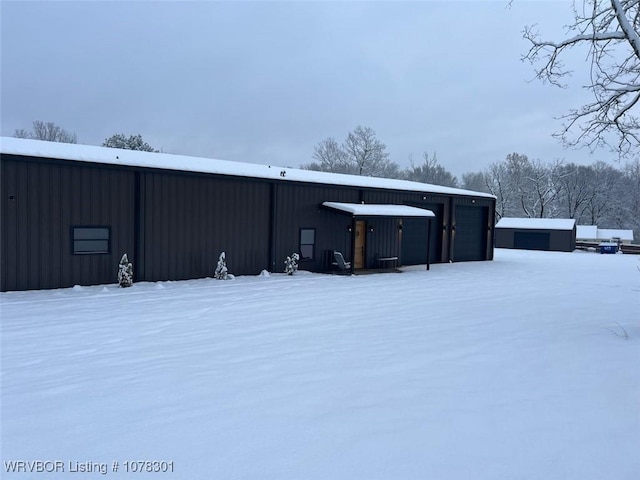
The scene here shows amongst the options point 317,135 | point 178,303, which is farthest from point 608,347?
point 317,135

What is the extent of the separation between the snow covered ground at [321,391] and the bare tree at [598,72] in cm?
366

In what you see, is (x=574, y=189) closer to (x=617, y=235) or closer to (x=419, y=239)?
(x=617, y=235)

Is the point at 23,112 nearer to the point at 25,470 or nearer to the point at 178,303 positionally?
the point at 178,303

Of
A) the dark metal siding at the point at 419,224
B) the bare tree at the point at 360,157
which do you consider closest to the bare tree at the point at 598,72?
the dark metal siding at the point at 419,224

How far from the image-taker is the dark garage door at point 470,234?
2294 centimetres

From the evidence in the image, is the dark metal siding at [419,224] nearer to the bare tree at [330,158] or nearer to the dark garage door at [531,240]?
the dark garage door at [531,240]

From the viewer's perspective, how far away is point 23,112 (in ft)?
155

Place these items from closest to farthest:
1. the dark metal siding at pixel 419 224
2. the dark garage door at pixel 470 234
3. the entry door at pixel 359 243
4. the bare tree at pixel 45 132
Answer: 1. the entry door at pixel 359 243
2. the dark metal siding at pixel 419 224
3. the dark garage door at pixel 470 234
4. the bare tree at pixel 45 132

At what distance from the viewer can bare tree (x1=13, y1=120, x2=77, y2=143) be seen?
46.2 meters

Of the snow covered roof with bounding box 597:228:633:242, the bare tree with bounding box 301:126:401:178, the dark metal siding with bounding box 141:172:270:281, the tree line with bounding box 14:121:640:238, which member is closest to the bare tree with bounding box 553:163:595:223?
the tree line with bounding box 14:121:640:238

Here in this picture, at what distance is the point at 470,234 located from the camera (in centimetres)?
2358

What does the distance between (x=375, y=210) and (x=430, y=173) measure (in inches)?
1656

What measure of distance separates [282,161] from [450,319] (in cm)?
5703

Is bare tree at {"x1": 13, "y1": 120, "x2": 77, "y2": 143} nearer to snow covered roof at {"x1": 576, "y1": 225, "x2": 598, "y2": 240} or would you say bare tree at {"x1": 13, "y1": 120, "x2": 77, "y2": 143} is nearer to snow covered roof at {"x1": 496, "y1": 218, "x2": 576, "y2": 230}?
snow covered roof at {"x1": 496, "y1": 218, "x2": 576, "y2": 230}
